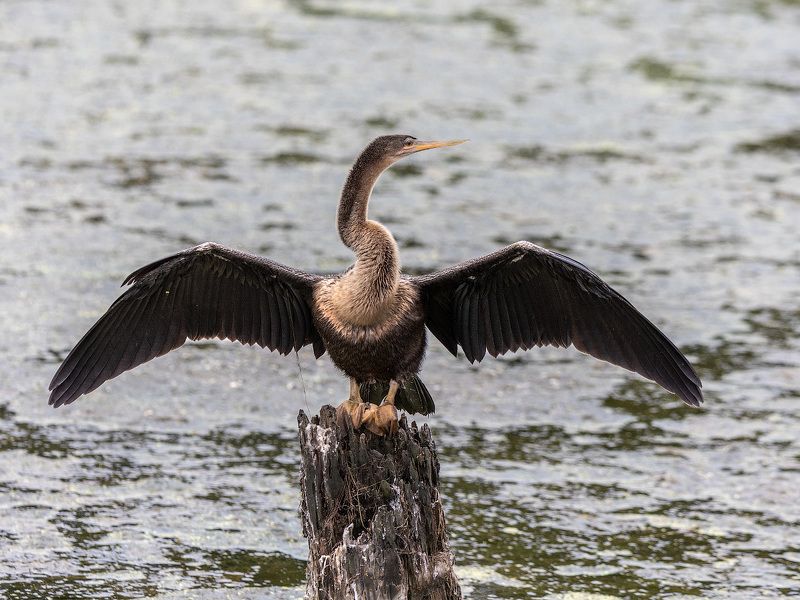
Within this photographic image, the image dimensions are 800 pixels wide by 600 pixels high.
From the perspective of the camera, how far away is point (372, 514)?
209 inches

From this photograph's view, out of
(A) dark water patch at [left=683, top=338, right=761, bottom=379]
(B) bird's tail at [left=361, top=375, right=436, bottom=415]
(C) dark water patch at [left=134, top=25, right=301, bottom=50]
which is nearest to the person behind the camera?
(B) bird's tail at [left=361, top=375, right=436, bottom=415]

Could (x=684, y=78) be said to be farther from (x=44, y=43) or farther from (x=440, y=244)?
(x=44, y=43)

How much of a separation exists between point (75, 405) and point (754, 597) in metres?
4.12

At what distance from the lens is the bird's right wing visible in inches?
229

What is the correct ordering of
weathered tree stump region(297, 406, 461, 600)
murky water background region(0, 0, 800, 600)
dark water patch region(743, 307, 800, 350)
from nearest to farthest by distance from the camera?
weathered tree stump region(297, 406, 461, 600), murky water background region(0, 0, 800, 600), dark water patch region(743, 307, 800, 350)

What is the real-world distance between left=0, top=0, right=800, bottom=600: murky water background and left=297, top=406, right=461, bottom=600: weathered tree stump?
1.06m

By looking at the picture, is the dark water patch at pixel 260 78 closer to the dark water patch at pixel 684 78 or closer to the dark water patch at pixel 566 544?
the dark water patch at pixel 684 78

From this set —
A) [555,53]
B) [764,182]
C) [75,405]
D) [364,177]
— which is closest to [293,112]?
[555,53]

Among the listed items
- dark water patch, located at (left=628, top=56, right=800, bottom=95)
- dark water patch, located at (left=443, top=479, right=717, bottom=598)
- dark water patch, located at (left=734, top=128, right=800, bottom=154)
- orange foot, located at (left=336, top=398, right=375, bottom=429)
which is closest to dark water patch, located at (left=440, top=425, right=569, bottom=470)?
dark water patch, located at (left=443, top=479, right=717, bottom=598)

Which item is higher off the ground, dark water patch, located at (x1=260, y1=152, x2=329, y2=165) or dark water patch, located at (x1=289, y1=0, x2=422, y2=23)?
dark water patch, located at (x1=289, y1=0, x2=422, y2=23)

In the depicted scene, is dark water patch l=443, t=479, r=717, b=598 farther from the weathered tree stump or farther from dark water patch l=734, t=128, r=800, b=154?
dark water patch l=734, t=128, r=800, b=154

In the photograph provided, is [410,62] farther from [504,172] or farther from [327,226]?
[327,226]

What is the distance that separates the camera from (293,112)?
45.3ft

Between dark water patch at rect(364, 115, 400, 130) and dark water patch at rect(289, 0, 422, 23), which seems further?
dark water patch at rect(289, 0, 422, 23)
